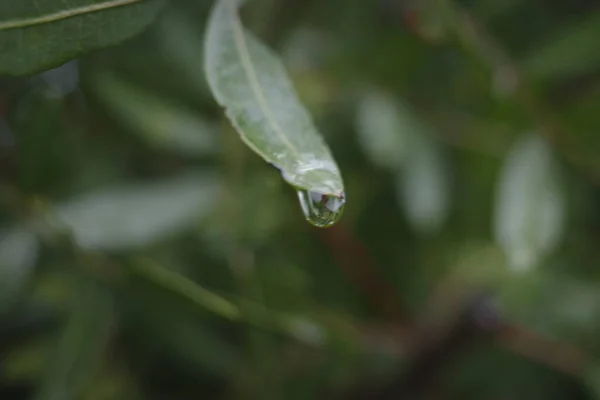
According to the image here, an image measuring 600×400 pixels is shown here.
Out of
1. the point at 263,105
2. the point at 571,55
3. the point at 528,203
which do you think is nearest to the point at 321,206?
the point at 263,105

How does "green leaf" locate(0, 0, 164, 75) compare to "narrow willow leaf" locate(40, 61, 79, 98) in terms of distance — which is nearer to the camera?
"green leaf" locate(0, 0, 164, 75)

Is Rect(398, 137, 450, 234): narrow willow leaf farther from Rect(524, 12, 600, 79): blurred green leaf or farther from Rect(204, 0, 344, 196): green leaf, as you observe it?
Rect(204, 0, 344, 196): green leaf

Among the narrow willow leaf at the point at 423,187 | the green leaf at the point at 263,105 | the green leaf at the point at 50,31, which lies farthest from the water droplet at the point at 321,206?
the narrow willow leaf at the point at 423,187

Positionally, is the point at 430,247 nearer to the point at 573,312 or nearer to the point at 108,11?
the point at 573,312

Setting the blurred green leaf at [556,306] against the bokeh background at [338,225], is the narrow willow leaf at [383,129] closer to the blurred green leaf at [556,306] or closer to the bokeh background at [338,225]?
the bokeh background at [338,225]

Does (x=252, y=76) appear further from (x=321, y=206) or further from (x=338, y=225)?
(x=338, y=225)

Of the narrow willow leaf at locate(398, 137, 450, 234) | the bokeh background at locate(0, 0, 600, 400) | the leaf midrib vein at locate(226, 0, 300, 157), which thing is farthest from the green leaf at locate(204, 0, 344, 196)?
the narrow willow leaf at locate(398, 137, 450, 234)
